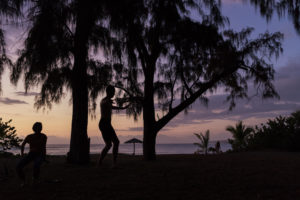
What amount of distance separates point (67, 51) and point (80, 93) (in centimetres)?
143

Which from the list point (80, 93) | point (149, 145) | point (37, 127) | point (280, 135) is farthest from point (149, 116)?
point (280, 135)

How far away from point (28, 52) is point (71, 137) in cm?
297

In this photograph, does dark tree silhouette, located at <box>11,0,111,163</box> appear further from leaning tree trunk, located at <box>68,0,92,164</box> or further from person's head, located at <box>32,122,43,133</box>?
person's head, located at <box>32,122,43,133</box>

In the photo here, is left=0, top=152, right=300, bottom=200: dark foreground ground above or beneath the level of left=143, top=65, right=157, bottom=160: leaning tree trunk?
beneath

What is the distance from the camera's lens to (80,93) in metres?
9.63

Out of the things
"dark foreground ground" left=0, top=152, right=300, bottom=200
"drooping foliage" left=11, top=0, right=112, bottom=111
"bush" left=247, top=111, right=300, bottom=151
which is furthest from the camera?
"bush" left=247, top=111, right=300, bottom=151

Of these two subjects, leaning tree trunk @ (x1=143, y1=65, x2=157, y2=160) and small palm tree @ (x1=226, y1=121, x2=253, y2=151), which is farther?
small palm tree @ (x1=226, y1=121, x2=253, y2=151)

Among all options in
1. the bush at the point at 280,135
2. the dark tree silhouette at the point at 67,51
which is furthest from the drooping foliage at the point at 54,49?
the bush at the point at 280,135

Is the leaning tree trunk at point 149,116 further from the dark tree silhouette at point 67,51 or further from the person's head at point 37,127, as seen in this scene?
the person's head at point 37,127

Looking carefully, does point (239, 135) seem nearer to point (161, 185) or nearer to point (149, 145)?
point (149, 145)

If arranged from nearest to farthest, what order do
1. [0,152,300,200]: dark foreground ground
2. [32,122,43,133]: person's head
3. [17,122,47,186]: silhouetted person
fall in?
1. [0,152,300,200]: dark foreground ground
2. [17,122,47,186]: silhouetted person
3. [32,122,43,133]: person's head

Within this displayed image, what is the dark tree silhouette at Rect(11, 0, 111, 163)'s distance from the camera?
9.16m

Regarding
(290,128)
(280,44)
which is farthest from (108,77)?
(290,128)

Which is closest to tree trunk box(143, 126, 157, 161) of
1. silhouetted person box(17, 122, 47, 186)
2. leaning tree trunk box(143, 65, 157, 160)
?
leaning tree trunk box(143, 65, 157, 160)
